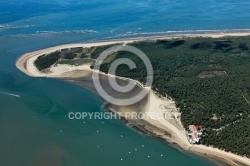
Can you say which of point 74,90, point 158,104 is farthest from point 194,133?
point 74,90

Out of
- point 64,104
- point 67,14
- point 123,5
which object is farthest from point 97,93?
point 123,5

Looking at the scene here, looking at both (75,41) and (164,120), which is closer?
(164,120)

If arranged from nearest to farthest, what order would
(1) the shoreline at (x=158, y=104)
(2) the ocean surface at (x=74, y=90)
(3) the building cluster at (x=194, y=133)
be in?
(1) the shoreline at (x=158, y=104) < (2) the ocean surface at (x=74, y=90) < (3) the building cluster at (x=194, y=133)

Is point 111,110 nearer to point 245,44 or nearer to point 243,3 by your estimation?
point 245,44

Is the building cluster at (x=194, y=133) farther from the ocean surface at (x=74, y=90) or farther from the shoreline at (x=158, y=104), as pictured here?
the ocean surface at (x=74, y=90)

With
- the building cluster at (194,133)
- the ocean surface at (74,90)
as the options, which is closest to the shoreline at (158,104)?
the building cluster at (194,133)

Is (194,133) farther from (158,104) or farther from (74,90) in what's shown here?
(74,90)

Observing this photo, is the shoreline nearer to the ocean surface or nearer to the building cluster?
the building cluster
